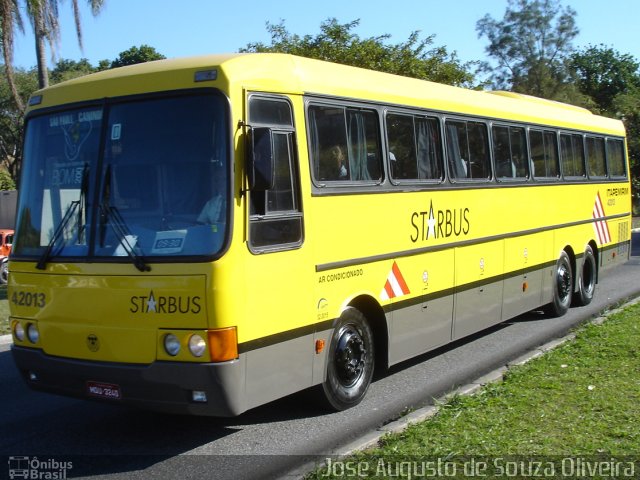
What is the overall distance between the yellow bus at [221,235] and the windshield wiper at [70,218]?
2 centimetres

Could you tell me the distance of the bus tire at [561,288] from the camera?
40.1 feet

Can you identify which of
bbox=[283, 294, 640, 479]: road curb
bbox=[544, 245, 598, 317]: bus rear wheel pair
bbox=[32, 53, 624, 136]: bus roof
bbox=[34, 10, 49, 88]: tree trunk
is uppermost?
bbox=[34, 10, 49, 88]: tree trunk

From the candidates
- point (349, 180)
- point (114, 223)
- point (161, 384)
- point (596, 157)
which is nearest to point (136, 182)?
point (114, 223)

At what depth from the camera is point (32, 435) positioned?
6.75 metres

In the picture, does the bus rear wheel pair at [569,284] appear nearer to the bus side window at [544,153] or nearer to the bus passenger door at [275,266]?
the bus side window at [544,153]

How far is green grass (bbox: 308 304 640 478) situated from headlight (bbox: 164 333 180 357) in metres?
1.35

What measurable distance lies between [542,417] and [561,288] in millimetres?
6520

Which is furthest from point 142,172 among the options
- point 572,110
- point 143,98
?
point 572,110

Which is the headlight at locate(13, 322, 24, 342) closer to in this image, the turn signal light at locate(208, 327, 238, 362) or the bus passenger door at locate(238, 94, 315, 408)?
the turn signal light at locate(208, 327, 238, 362)

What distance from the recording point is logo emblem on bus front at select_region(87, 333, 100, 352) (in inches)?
234

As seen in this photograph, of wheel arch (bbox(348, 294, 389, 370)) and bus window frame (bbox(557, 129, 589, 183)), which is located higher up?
bus window frame (bbox(557, 129, 589, 183))

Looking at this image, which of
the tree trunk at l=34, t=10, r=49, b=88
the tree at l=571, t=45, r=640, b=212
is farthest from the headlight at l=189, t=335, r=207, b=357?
the tree at l=571, t=45, r=640, b=212

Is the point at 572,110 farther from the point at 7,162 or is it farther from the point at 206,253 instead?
the point at 7,162

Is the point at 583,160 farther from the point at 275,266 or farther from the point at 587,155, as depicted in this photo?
the point at 275,266
